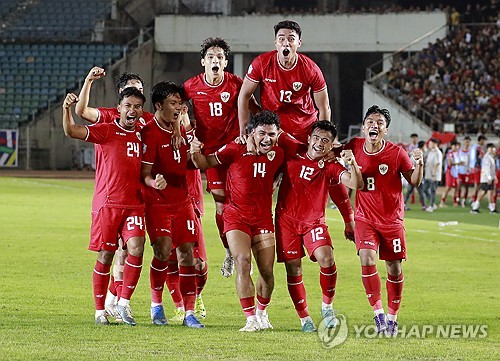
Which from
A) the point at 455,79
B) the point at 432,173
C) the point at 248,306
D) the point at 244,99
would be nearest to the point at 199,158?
the point at 244,99

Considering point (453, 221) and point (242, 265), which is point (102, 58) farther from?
point (242, 265)

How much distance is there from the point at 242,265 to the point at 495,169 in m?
22.3

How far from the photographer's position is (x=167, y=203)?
11172 mm

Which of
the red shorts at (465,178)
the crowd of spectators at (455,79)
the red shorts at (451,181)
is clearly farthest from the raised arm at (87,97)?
the crowd of spectators at (455,79)

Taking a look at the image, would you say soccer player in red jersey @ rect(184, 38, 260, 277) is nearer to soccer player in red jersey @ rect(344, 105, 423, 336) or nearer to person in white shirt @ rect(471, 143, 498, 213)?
soccer player in red jersey @ rect(344, 105, 423, 336)

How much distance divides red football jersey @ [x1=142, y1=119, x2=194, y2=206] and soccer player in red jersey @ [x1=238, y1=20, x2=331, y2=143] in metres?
0.81

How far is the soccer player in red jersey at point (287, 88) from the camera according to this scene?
1170 centimetres

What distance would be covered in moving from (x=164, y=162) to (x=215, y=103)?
1.14 metres

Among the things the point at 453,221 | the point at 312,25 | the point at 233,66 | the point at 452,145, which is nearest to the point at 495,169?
the point at 452,145

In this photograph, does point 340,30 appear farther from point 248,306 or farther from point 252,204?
point 248,306

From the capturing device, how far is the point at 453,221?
2667 cm

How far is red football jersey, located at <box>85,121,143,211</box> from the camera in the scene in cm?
1097

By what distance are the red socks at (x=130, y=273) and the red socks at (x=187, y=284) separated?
47 cm

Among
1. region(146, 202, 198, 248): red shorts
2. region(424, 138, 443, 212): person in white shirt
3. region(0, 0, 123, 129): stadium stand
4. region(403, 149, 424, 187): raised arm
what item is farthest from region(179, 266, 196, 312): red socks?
region(0, 0, 123, 129): stadium stand
